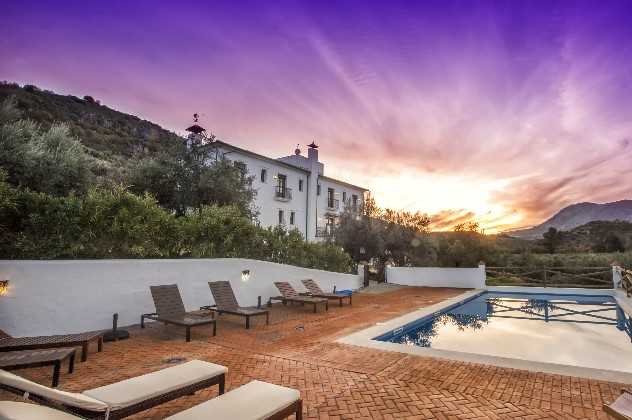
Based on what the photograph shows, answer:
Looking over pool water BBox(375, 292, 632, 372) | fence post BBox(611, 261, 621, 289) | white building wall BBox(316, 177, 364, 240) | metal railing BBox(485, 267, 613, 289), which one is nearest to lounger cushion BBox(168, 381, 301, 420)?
pool water BBox(375, 292, 632, 372)

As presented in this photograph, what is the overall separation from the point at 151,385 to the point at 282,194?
2684 centimetres

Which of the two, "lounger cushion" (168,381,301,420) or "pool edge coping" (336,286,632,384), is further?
"pool edge coping" (336,286,632,384)

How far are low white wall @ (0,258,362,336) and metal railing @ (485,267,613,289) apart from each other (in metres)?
16.6

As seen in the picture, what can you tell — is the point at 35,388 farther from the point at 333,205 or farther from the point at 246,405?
the point at 333,205

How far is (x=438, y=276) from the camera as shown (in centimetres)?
2011

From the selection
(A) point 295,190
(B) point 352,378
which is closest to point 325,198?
(A) point 295,190

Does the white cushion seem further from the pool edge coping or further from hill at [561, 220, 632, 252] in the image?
hill at [561, 220, 632, 252]

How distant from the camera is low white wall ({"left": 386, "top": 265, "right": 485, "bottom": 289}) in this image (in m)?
19.1

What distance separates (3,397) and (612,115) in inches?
755

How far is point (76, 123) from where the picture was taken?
4081 cm

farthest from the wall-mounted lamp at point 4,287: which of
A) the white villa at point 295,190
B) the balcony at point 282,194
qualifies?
the balcony at point 282,194

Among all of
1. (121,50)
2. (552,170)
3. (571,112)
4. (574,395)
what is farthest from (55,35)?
(552,170)

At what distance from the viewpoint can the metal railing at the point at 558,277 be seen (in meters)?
18.6

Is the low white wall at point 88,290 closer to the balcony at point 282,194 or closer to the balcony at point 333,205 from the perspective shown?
the balcony at point 282,194
